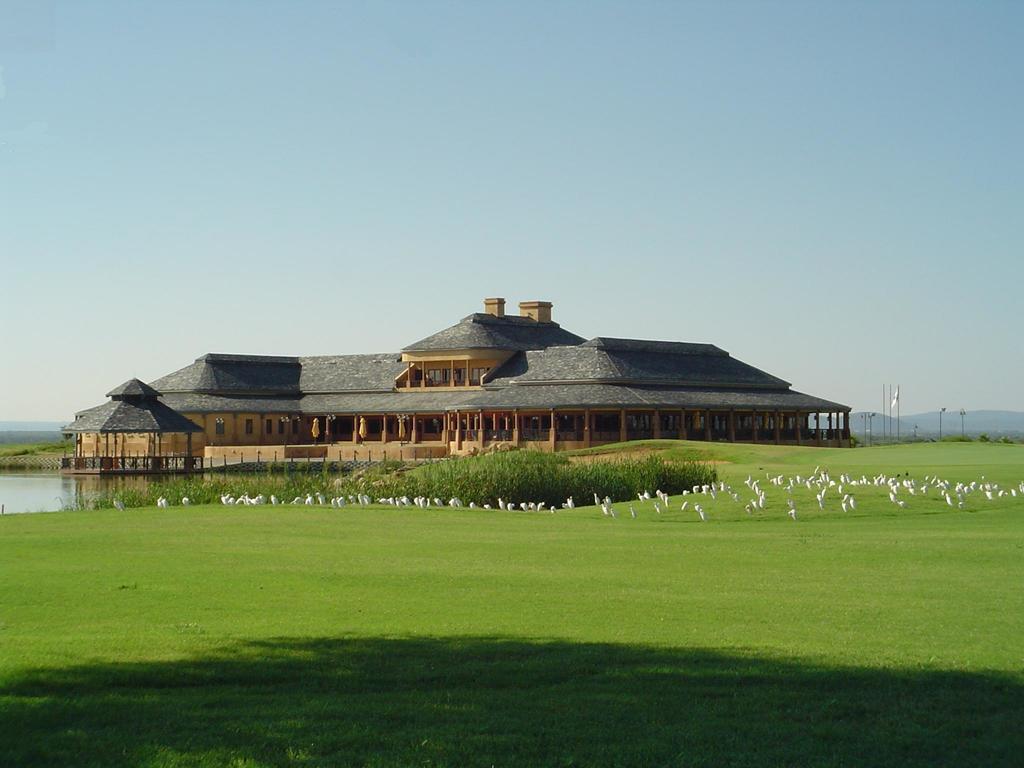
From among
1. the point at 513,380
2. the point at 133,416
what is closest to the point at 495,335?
the point at 513,380

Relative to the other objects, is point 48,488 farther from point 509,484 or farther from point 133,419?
point 509,484

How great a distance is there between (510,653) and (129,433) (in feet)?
197

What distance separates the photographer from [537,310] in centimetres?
8750

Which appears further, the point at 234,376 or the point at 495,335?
the point at 234,376

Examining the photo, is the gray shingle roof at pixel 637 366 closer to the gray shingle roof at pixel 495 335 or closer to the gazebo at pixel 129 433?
the gray shingle roof at pixel 495 335

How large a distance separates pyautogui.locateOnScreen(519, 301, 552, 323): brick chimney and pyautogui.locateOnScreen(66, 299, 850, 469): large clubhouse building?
3.7 inches

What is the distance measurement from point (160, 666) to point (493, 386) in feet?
209

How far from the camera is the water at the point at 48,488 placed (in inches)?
1611

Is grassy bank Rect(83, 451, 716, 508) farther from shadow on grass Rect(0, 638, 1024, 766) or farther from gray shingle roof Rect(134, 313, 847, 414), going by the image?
gray shingle roof Rect(134, 313, 847, 414)

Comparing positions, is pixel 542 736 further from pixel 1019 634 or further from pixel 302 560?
pixel 302 560

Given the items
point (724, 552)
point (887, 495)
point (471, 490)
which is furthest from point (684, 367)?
point (724, 552)

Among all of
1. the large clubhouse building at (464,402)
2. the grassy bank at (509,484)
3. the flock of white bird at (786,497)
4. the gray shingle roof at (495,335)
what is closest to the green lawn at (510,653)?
the flock of white bird at (786,497)

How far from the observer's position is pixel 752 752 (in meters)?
7.84

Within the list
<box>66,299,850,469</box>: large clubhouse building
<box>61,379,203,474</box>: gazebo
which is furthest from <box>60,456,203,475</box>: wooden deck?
<box>66,299,850,469</box>: large clubhouse building
